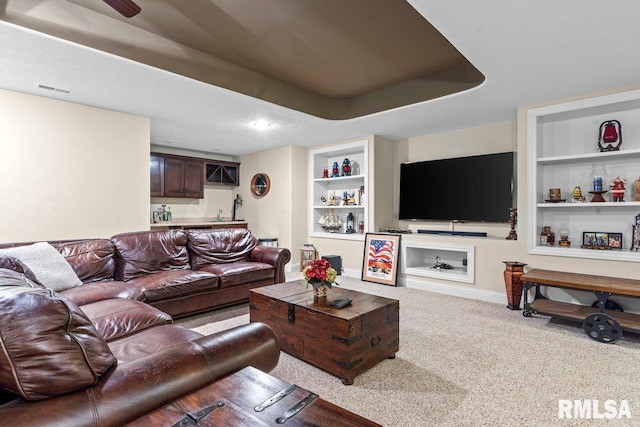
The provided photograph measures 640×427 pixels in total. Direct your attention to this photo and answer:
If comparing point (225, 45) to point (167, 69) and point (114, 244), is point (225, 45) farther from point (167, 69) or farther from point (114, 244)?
point (114, 244)

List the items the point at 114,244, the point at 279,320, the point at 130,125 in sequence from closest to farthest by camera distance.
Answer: the point at 279,320
the point at 114,244
the point at 130,125

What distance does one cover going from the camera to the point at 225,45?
10.3 feet

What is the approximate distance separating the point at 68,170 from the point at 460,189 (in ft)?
16.8

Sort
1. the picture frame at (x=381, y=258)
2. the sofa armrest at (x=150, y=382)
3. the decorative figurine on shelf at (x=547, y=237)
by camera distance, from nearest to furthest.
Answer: the sofa armrest at (x=150, y=382) → the decorative figurine on shelf at (x=547, y=237) → the picture frame at (x=381, y=258)

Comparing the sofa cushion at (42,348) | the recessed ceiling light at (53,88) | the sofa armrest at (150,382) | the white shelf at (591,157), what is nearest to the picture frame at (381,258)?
A: the white shelf at (591,157)

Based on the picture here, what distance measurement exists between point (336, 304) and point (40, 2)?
10.2ft

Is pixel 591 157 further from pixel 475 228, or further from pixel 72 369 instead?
pixel 72 369

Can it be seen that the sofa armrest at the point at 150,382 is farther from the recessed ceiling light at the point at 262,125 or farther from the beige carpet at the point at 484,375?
the recessed ceiling light at the point at 262,125

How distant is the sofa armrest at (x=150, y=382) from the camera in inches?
37.3

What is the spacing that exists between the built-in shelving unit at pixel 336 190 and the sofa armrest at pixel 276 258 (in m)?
1.73

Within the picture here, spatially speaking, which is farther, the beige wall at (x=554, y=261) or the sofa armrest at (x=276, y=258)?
the sofa armrest at (x=276, y=258)

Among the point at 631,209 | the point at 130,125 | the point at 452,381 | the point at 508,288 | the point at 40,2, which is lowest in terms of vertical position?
the point at 452,381

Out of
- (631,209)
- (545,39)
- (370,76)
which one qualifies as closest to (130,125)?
(370,76)

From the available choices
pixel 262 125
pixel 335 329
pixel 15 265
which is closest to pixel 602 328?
pixel 335 329
